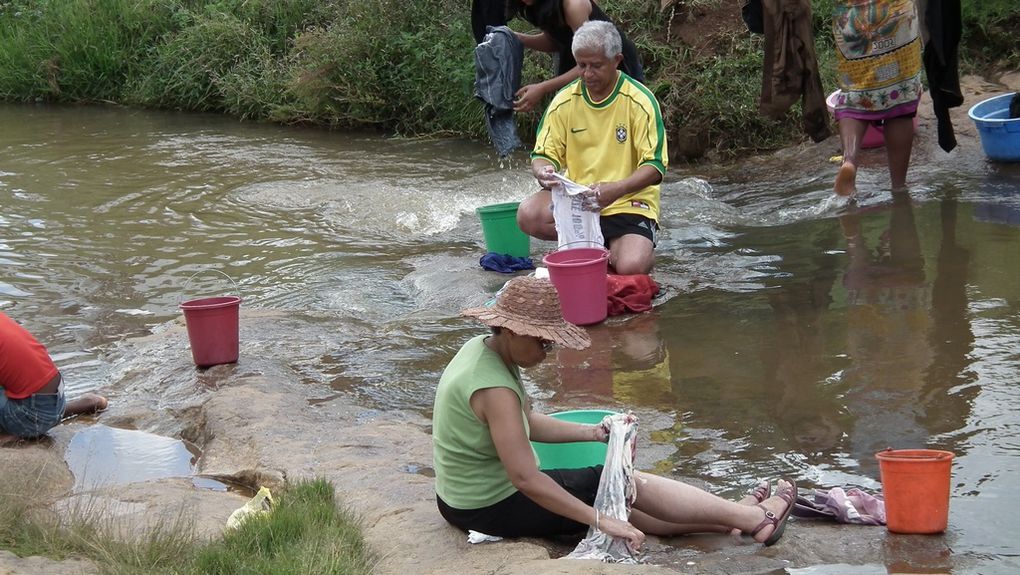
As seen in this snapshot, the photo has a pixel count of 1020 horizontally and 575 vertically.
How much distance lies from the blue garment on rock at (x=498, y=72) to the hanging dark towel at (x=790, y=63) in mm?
1780

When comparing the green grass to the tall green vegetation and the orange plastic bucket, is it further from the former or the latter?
the tall green vegetation

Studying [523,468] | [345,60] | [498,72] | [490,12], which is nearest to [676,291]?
[498,72]

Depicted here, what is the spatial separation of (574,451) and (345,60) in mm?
10871

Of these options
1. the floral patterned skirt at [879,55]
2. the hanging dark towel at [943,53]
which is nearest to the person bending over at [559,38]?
the floral patterned skirt at [879,55]

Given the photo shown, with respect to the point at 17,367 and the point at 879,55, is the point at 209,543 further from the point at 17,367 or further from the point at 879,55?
the point at 879,55

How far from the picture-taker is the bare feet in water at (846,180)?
8.00 m

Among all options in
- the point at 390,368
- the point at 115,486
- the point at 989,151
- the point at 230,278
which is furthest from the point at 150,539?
the point at 989,151

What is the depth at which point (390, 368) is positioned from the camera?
20.4 feet

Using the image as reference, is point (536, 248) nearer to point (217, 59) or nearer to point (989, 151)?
point (989, 151)

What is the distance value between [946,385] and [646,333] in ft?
5.74

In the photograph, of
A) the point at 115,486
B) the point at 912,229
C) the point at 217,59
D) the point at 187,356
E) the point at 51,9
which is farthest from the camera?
the point at 51,9

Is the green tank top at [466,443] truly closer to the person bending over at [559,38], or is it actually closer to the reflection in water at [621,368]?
the reflection in water at [621,368]

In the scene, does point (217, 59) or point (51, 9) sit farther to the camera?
point (51, 9)

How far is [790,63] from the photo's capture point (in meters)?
8.14
